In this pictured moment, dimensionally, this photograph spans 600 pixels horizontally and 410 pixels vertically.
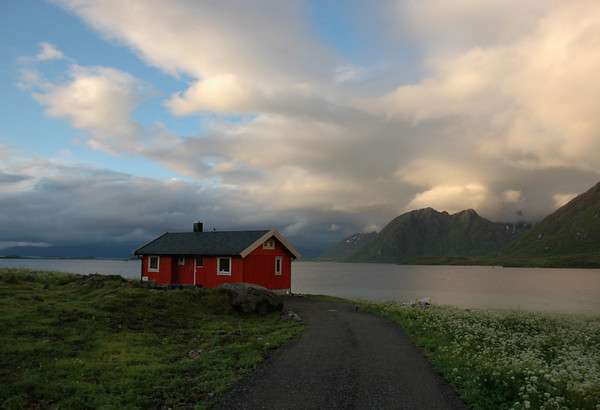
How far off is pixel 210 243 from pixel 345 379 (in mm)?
35666

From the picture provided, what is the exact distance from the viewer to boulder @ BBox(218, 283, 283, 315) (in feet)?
99.1

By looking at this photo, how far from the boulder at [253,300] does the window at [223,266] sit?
1241cm

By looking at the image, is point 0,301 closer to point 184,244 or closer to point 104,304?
point 104,304

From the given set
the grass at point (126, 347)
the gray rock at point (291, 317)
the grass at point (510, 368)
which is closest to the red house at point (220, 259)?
the grass at point (126, 347)

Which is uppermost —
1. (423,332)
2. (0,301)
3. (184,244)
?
(184,244)

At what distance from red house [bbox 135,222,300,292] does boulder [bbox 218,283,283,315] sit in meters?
11.4

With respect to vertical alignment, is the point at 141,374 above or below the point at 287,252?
below

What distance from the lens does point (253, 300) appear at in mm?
30516

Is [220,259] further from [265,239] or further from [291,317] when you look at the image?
[291,317]

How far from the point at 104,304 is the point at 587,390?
23697 millimetres

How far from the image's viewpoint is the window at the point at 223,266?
44844mm

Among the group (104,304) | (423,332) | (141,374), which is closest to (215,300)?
(104,304)

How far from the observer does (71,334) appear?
19.8 metres

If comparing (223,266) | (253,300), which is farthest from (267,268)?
(253,300)
